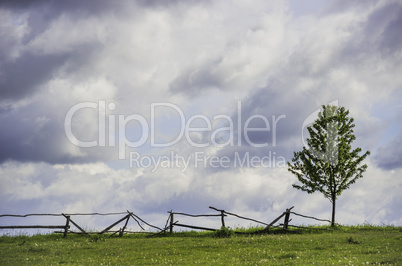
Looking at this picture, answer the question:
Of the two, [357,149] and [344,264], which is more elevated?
[357,149]

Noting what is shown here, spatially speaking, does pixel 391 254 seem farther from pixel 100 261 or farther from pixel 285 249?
pixel 100 261

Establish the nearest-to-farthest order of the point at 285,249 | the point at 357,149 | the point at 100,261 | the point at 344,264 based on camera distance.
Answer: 1. the point at 344,264
2. the point at 100,261
3. the point at 285,249
4. the point at 357,149

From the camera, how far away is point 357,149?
1524 inches

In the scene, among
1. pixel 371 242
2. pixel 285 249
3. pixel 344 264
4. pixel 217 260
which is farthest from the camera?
pixel 371 242

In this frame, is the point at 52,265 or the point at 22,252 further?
the point at 22,252

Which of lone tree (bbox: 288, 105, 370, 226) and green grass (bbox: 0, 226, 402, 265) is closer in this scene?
green grass (bbox: 0, 226, 402, 265)

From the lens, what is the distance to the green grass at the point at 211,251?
61.6 feet

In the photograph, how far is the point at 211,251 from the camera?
2247 centimetres

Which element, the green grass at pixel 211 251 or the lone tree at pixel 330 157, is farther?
the lone tree at pixel 330 157

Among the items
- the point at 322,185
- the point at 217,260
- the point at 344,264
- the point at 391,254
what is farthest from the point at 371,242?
the point at 322,185

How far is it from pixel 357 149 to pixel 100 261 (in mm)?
29330

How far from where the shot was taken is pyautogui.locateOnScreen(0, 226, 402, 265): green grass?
18781mm

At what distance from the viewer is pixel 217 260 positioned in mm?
18875

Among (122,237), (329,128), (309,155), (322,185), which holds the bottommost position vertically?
(122,237)
